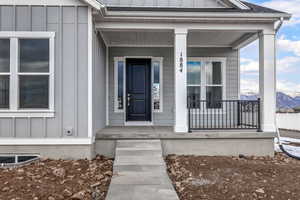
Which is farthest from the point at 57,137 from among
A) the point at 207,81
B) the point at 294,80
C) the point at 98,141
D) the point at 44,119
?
the point at 294,80

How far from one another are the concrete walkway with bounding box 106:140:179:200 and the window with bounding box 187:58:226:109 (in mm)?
3071

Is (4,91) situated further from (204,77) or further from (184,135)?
(204,77)

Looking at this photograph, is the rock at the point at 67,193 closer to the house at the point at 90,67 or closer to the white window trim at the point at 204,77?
the house at the point at 90,67

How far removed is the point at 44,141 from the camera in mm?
5824

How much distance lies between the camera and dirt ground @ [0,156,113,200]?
3959 mm

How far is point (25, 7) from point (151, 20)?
267 centimetres

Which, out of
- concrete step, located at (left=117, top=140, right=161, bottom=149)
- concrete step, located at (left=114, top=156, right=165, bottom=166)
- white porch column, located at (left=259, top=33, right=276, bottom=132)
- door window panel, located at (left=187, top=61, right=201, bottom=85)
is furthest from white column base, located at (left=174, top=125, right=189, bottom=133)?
door window panel, located at (left=187, top=61, right=201, bottom=85)

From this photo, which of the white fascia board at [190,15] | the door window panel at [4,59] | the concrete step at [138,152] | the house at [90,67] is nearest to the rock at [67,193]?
the concrete step at [138,152]

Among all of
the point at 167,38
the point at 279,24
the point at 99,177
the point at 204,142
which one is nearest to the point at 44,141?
the point at 99,177

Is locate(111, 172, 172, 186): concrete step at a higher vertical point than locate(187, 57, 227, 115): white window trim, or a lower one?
lower

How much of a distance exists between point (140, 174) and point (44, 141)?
239cm

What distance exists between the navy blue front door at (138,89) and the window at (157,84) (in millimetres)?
155

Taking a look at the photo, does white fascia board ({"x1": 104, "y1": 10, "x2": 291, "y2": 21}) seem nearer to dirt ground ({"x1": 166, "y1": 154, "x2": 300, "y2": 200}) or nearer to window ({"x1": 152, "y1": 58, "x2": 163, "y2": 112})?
window ({"x1": 152, "y1": 58, "x2": 163, "y2": 112})

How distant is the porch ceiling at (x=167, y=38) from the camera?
747 cm
